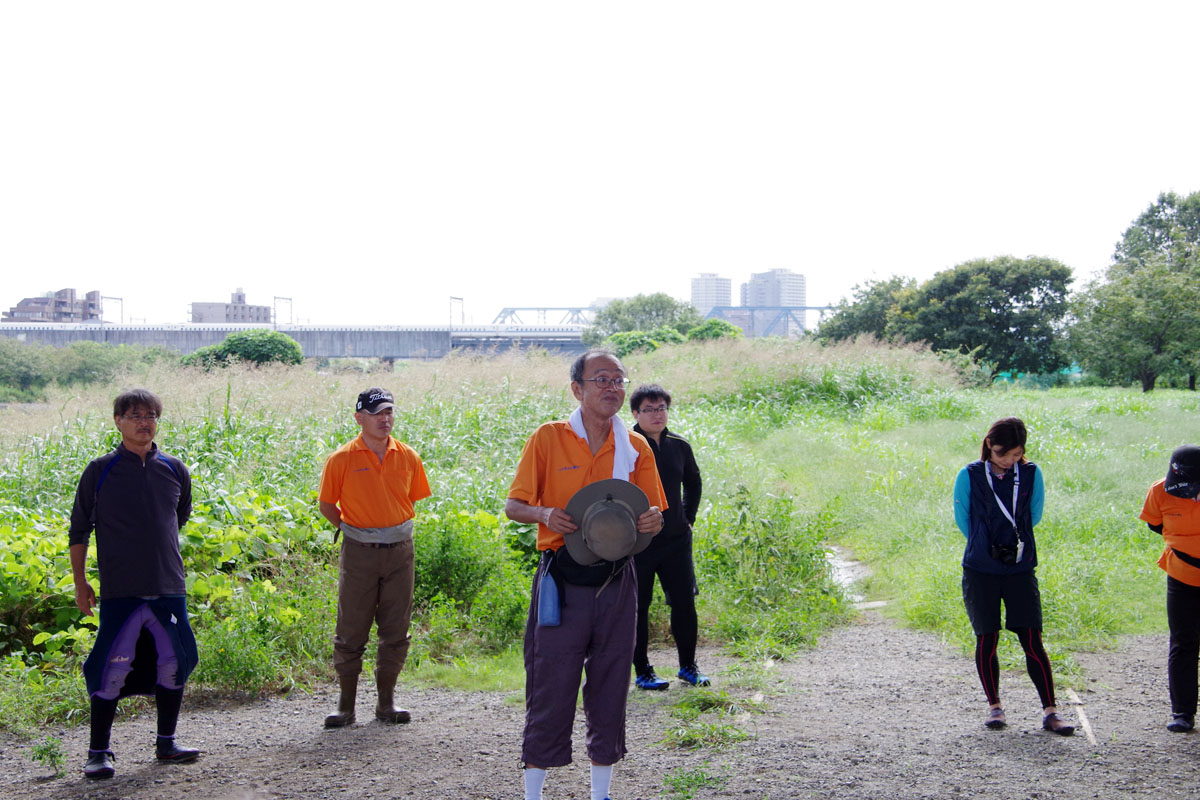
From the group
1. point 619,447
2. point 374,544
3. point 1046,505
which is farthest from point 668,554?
point 1046,505

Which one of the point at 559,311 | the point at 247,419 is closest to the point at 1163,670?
the point at 247,419

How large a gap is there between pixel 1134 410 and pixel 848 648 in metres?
15.5

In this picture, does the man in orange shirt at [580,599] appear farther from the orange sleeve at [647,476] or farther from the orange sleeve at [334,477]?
the orange sleeve at [334,477]

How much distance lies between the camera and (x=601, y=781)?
3328 mm

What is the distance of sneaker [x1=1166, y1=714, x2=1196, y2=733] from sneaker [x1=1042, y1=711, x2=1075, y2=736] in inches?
18.4

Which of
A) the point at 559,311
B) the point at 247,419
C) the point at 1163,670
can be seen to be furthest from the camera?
the point at 559,311

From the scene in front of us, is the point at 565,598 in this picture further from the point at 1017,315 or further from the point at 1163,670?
the point at 1017,315

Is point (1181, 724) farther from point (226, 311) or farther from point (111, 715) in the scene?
point (226, 311)

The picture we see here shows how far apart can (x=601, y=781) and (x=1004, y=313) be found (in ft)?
119

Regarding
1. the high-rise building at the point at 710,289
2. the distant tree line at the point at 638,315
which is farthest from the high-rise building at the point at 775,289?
the distant tree line at the point at 638,315

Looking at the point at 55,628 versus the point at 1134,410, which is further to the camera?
the point at 1134,410

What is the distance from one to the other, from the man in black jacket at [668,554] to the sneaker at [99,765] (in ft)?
8.56

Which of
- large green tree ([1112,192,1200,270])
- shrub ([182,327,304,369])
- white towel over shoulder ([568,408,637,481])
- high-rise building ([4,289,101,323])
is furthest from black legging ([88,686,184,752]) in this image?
high-rise building ([4,289,101,323])

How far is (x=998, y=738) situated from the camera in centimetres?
429
